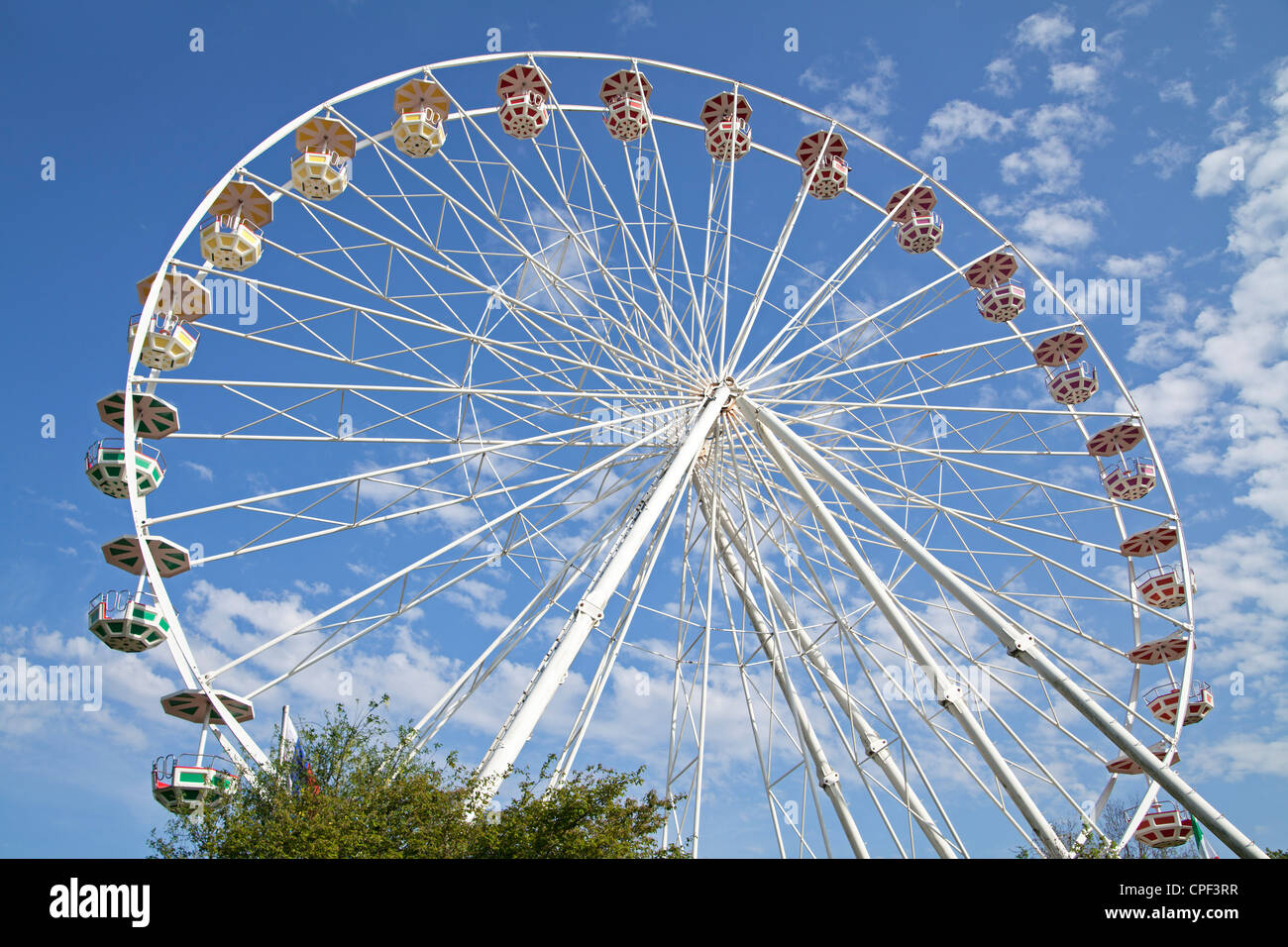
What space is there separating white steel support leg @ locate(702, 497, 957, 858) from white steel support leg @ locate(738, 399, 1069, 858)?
7.74 feet

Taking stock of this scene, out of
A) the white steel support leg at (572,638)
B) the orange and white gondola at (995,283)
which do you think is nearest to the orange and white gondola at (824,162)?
the orange and white gondola at (995,283)

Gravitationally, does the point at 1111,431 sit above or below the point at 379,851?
above

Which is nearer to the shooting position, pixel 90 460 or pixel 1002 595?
pixel 90 460

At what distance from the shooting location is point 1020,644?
15555 mm

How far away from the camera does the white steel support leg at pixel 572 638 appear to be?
13656mm

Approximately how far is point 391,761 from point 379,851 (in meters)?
3.34

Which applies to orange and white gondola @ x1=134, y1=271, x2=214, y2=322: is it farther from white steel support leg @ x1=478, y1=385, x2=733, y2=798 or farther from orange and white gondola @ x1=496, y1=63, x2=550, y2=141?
white steel support leg @ x1=478, y1=385, x2=733, y2=798

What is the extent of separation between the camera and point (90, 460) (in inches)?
669

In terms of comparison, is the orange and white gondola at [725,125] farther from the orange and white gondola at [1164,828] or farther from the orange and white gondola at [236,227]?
the orange and white gondola at [1164,828]

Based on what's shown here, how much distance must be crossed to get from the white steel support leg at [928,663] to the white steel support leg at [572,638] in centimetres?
232

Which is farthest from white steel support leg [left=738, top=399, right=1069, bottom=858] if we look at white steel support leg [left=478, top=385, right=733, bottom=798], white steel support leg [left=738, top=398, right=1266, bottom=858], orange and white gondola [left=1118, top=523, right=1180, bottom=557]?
orange and white gondola [left=1118, top=523, right=1180, bottom=557]

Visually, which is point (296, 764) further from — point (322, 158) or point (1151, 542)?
point (1151, 542)

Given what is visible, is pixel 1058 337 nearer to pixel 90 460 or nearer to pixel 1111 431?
pixel 1111 431
